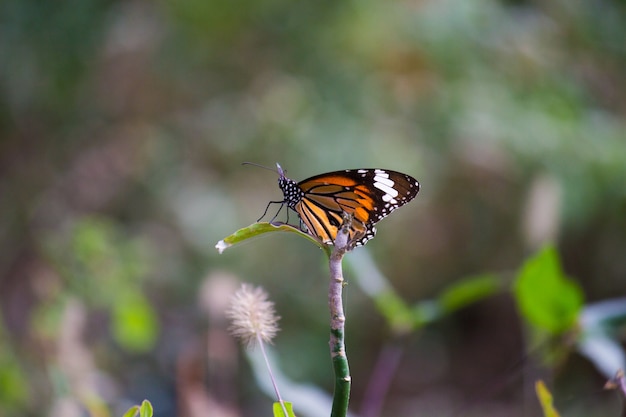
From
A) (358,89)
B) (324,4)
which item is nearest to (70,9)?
(324,4)

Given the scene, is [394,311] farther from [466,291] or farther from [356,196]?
[356,196]

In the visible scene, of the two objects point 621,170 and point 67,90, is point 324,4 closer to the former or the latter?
point 67,90

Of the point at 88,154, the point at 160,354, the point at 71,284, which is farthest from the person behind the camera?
the point at 88,154

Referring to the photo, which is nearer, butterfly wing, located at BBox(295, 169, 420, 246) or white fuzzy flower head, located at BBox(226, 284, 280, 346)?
white fuzzy flower head, located at BBox(226, 284, 280, 346)

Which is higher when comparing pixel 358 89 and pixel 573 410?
pixel 358 89

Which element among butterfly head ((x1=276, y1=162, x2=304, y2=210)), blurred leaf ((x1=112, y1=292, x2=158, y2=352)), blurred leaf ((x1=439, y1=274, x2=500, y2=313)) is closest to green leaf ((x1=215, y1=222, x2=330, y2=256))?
butterfly head ((x1=276, y1=162, x2=304, y2=210))

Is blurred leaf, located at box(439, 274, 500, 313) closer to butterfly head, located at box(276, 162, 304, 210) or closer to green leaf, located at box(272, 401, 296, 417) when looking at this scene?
butterfly head, located at box(276, 162, 304, 210)

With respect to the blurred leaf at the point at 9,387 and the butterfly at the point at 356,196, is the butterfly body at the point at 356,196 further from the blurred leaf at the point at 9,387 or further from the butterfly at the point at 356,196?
the blurred leaf at the point at 9,387
